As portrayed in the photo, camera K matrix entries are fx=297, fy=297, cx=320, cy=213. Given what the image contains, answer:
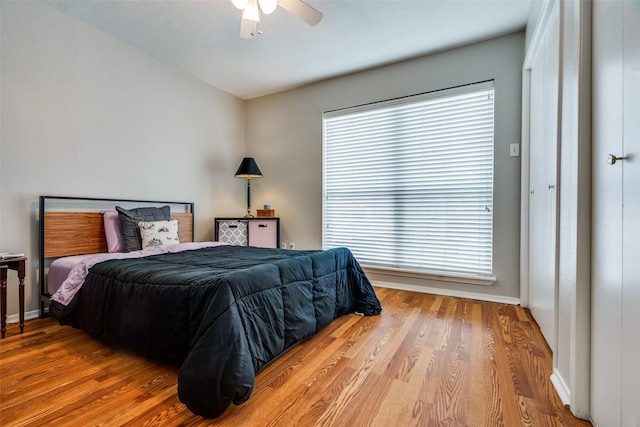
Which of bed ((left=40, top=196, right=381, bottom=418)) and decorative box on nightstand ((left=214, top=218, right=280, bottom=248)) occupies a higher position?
decorative box on nightstand ((left=214, top=218, right=280, bottom=248))

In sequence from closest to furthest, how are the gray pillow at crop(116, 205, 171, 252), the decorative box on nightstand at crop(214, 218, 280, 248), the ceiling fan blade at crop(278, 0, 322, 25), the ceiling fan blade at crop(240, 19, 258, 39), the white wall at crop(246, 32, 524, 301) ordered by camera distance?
the ceiling fan blade at crop(278, 0, 322, 25)
the ceiling fan blade at crop(240, 19, 258, 39)
the gray pillow at crop(116, 205, 171, 252)
the white wall at crop(246, 32, 524, 301)
the decorative box on nightstand at crop(214, 218, 280, 248)

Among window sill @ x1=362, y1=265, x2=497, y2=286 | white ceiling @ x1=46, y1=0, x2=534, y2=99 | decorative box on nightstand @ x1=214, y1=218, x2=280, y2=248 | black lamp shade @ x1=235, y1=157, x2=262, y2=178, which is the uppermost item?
white ceiling @ x1=46, y1=0, x2=534, y2=99

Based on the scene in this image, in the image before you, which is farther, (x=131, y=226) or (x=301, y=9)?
(x=131, y=226)

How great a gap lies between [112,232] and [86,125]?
3.19ft

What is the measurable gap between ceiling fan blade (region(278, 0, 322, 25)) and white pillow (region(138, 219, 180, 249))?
2.07 m

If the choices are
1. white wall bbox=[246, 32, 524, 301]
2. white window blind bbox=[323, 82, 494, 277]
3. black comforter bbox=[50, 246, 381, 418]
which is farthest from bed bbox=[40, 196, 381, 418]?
white wall bbox=[246, 32, 524, 301]

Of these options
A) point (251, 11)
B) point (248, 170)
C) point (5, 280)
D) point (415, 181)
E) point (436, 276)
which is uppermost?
point (251, 11)

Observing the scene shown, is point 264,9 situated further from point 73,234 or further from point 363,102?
point 73,234

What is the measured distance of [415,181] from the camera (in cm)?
320

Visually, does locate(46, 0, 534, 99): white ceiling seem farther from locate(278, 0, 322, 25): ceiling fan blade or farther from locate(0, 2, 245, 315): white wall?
locate(278, 0, 322, 25): ceiling fan blade

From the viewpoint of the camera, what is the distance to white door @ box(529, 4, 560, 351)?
1751 mm

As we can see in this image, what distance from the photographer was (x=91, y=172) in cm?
265

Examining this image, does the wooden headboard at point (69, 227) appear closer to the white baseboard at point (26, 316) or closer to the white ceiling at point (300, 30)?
the white baseboard at point (26, 316)

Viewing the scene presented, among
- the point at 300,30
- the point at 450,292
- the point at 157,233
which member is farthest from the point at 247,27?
the point at 450,292
